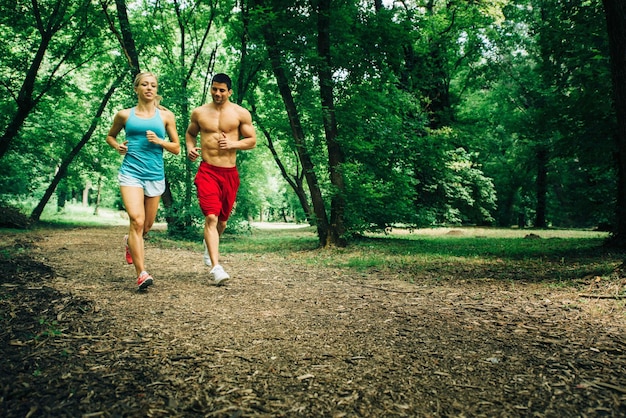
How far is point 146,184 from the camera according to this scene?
4504 mm

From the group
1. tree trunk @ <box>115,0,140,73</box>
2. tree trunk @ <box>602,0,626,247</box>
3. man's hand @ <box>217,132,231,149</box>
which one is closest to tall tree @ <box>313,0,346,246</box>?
man's hand @ <box>217,132,231,149</box>

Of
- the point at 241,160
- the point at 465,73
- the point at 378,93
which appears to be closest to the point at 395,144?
the point at 378,93

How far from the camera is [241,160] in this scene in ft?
52.1

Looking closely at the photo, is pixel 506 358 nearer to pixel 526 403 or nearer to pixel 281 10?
pixel 526 403

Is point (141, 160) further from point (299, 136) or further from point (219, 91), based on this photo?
point (299, 136)

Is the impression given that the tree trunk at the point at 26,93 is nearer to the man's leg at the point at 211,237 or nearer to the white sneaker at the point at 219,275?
the man's leg at the point at 211,237

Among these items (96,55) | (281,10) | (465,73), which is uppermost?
(465,73)

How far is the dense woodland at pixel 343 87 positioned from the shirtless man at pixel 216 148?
4.87 metres

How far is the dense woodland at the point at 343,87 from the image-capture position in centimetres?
938

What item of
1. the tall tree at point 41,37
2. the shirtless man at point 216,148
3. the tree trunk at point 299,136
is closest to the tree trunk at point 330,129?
the tree trunk at point 299,136

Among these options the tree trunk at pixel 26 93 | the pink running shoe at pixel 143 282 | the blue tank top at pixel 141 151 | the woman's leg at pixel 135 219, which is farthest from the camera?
the tree trunk at pixel 26 93

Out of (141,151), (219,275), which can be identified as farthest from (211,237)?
(141,151)

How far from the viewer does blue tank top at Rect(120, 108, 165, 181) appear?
443 centimetres

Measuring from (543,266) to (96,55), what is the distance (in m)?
16.5
